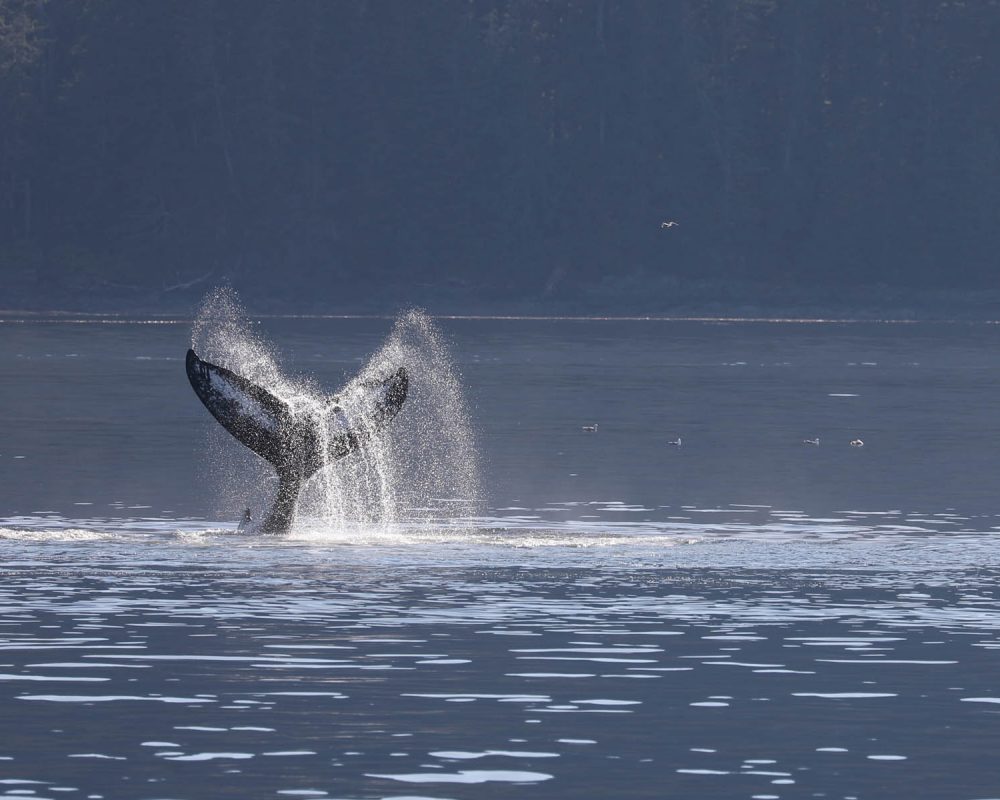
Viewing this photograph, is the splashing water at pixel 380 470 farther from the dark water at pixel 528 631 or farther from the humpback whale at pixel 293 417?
the dark water at pixel 528 631

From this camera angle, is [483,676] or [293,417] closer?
[483,676]

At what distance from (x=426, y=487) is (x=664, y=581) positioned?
1219 cm

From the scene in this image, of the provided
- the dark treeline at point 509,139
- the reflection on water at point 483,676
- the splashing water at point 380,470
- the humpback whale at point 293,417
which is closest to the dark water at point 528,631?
the reflection on water at point 483,676

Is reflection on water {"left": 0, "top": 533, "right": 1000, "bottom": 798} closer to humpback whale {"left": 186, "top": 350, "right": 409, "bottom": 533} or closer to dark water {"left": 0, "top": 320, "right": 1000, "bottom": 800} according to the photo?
dark water {"left": 0, "top": 320, "right": 1000, "bottom": 800}

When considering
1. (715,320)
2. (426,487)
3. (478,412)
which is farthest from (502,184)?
(426,487)

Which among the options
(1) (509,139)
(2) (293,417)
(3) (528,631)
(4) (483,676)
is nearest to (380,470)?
(2) (293,417)

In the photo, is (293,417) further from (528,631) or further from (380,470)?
(380,470)

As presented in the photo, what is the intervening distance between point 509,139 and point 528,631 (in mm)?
135513

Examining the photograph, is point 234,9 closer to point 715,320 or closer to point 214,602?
point 715,320

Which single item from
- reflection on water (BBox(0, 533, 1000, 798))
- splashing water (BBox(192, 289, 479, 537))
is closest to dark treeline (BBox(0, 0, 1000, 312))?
splashing water (BBox(192, 289, 479, 537))

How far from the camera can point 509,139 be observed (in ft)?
518

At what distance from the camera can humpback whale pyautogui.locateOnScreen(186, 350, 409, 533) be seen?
90.6 feet

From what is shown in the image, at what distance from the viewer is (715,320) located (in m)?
137

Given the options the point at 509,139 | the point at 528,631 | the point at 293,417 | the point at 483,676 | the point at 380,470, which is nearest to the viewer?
the point at 483,676
